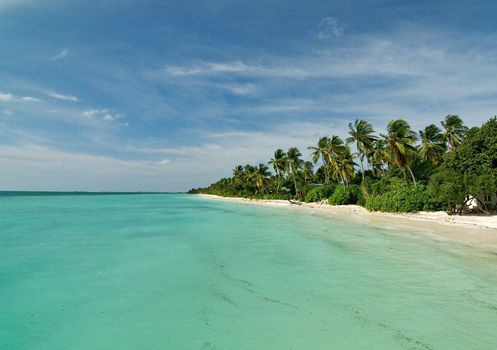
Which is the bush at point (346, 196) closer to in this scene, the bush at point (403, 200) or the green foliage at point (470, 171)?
the bush at point (403, 200)

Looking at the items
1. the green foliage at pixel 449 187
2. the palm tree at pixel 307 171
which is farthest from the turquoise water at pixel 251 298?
the palm tree at pixel 307 171

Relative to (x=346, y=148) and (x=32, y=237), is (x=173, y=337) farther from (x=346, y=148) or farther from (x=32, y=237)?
(x=346, y=148)

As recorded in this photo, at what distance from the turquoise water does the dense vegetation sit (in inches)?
536

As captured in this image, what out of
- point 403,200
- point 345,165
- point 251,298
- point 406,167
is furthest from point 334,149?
point 251,298

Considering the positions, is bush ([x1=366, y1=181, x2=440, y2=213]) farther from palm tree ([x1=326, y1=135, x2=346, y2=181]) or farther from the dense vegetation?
palm tree ([x1=326, y1=135, x2=346, y2=181])

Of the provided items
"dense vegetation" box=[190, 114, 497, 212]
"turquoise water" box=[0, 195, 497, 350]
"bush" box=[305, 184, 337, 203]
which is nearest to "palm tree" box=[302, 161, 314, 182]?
"dense vegetation" box=[190, 114, 497, 212]

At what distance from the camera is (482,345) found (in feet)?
17.0

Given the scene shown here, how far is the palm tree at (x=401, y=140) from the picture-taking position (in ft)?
111

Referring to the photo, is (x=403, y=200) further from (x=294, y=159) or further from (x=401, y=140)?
(x=294, y=159)

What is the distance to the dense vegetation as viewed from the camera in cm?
2427

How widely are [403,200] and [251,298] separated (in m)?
27.6

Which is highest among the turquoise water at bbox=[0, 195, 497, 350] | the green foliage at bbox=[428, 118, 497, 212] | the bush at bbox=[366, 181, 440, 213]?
the green foliage at bbox=[428, 118, 497, 212]

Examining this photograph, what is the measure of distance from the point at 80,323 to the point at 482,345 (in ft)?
24.0

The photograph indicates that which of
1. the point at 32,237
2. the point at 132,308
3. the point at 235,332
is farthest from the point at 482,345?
the point at 32,237
